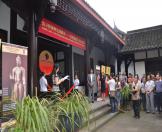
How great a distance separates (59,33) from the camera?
23.4 feet

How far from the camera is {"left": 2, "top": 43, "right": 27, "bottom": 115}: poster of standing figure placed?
4.04 metres

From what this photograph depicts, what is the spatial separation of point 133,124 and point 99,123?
49.8 inches

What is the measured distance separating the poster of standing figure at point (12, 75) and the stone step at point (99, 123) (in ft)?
6.46

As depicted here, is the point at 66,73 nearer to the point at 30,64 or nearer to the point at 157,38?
the point at 30,64

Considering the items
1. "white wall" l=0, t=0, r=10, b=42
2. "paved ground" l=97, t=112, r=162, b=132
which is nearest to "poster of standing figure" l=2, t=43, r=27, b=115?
"white wall" l=0, t=0, r=10, b=42

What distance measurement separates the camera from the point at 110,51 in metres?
14.6

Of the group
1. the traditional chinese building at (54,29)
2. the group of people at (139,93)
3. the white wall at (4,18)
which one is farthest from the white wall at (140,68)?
the white wall at (4,18)

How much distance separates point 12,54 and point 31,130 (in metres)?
1.82

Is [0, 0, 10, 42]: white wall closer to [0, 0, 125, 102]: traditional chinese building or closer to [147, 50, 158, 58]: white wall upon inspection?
[0, 0, 125, 102]: traditional chinese building

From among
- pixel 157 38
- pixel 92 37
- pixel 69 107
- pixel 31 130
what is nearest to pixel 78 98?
pixel 69 107

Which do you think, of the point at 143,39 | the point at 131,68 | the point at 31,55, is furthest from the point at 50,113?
the point at 143,39

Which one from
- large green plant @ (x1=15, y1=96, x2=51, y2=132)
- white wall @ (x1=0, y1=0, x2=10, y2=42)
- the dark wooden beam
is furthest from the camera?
white wall @ (x1=0, y1=0, x2=10, y2=42)

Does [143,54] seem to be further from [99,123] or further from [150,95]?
[99,123]

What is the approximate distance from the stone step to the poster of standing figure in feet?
6.46
